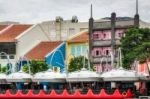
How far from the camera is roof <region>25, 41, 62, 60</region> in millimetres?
90750

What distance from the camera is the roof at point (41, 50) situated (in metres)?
90.8

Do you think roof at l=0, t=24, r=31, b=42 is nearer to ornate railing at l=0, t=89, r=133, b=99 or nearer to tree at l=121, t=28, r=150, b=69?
tree at l=121, t=28, r=150, b=69

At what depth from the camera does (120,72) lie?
169ft

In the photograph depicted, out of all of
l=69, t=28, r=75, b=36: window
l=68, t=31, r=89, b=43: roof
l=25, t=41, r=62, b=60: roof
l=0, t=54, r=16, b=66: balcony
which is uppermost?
l=69, t=28, r=75, b=36: window

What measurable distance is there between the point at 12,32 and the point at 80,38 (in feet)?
34.4

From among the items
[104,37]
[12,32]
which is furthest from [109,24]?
[12,32]

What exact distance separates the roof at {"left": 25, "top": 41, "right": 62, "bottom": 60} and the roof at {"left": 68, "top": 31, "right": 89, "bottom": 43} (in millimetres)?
2170

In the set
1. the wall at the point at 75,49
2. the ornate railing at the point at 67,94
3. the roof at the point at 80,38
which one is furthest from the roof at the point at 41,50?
the ornate railing at the point at 67,94

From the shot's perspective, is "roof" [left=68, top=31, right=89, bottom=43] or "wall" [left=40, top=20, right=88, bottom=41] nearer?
"roof" [left=68, top=31, right=89, bottom=43]

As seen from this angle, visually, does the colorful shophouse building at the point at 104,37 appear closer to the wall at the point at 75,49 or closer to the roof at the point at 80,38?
the wall at the point at 75,49

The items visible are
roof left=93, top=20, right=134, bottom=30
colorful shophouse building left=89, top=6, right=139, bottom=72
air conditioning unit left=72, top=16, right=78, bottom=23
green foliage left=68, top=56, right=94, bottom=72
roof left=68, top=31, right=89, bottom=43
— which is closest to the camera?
green foliage left=68, top=56, right=94, bottom=72

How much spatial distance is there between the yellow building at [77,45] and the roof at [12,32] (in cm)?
802

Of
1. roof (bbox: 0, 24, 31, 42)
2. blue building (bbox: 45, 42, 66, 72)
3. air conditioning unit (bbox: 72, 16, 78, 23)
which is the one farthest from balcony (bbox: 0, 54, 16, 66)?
air conditioning unit (bbox: 72, 16, 78, 23)

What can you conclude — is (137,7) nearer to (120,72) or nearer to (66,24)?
(66,24)
